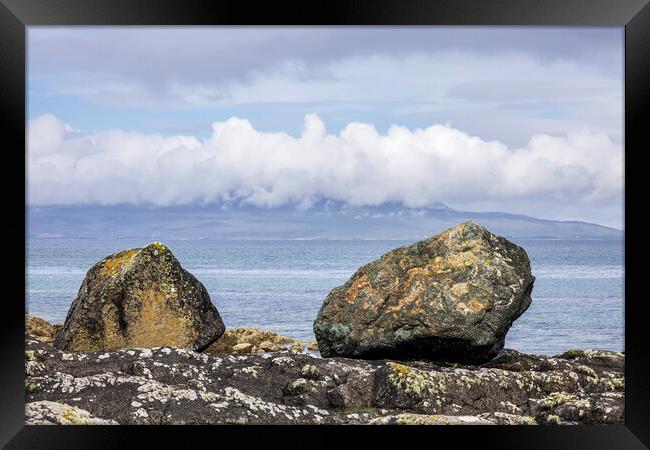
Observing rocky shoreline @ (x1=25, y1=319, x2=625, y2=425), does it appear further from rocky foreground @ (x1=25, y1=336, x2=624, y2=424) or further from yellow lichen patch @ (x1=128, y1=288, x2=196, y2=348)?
yellow lichen patch @ (x1=128, y1=288, x2=196, y2=348)

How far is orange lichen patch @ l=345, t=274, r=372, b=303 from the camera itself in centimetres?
1012

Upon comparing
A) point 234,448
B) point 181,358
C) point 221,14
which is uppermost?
point 221,14

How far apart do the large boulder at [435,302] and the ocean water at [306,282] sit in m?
1.96

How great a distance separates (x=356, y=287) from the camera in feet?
33.4

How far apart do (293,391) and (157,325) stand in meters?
2.62

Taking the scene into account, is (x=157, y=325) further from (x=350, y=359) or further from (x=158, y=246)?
(x=350, y=359)

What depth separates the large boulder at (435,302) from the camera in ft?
31.7

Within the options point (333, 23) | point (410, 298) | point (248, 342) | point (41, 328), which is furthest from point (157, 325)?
point (333, 23)

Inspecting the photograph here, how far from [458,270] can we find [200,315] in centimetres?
362

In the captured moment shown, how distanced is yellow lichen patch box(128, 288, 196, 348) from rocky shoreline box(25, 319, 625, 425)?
118cm

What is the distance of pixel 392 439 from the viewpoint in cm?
727

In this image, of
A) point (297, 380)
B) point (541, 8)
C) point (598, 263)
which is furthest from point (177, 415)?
point (598, 263)

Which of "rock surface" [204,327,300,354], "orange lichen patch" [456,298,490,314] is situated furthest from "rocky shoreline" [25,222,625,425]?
"rock surface" [204,327,300,354]

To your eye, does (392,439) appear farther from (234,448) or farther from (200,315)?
(200,315)
